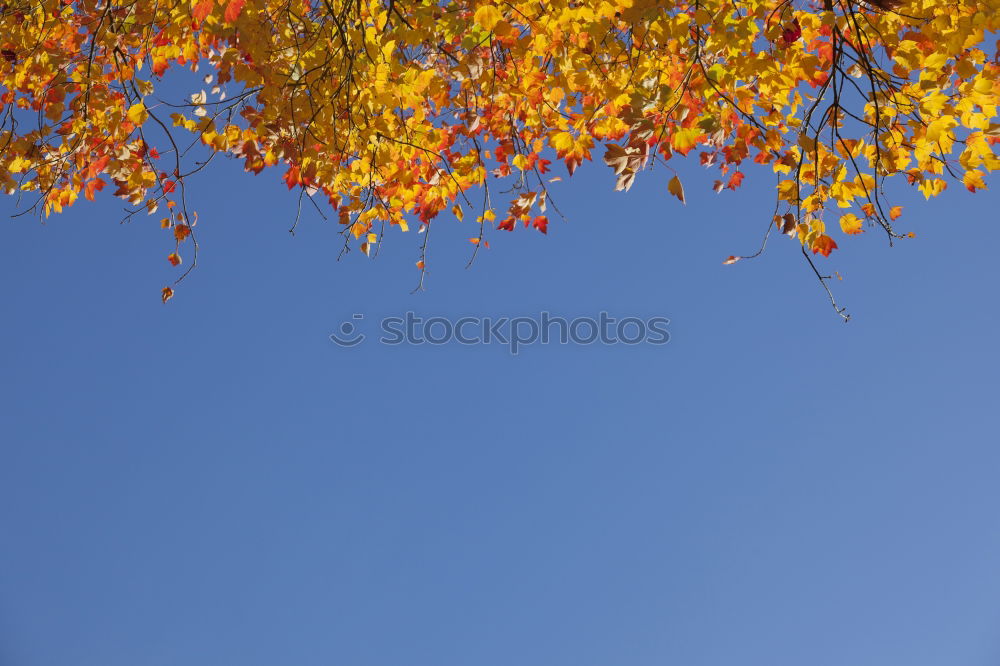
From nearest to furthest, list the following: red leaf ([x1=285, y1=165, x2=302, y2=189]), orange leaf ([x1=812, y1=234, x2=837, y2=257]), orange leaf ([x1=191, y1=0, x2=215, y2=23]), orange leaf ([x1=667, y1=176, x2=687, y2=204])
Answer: orange leaf ([x1=667, y1=176, x2=687, y2=204]), orange leaf ([x1=191, y1=0, x2=215, y2=23]), orange leaf ([x1=812, y1=234, x2=837, y2=257]), red leaf ([x1=285, y1=165, x2=302, y2=189])

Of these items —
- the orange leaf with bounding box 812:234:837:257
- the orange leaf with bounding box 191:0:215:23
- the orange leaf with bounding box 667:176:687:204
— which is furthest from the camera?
the orange leaf with bounding box 812:234:837:257

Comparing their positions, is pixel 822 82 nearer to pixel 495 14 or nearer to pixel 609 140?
pixel 609 140

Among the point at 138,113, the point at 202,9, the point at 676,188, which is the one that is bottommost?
the point at 676,188

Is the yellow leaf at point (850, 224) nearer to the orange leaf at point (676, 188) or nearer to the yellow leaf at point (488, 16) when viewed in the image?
the orange leaf at point (676, 188)

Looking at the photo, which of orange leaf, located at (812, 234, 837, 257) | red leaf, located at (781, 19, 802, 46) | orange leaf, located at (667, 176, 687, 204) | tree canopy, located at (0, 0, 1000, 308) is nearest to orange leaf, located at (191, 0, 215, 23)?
tree canopy, located at (0, 0, 1000, 308)

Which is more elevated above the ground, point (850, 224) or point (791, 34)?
point (791, 34)

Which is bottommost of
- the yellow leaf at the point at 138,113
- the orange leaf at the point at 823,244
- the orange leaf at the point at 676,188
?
the orange leaf at the point at 676,188

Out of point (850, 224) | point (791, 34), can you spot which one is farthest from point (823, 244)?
point (791, 34)

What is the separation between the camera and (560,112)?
16.1 feet

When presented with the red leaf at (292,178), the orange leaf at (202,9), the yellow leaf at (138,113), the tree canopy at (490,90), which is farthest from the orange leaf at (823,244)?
the yellow leaf at (138,113)

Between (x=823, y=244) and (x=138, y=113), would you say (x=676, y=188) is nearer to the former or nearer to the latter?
(x=823, y=244)

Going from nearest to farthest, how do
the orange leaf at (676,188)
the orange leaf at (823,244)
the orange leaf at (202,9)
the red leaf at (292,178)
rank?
the orange leaf at (676,188), the orange leaf at (202,9), the orange leaf at (823,244), the red leaf at (292,178)

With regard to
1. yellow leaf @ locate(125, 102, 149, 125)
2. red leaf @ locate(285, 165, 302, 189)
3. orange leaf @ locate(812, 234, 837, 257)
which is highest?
red leaf @ locate(285, 165, 302, 189)

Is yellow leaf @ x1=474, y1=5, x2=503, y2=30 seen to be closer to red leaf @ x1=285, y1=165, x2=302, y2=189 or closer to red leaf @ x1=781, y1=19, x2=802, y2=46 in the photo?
red leaf @ x1=781, y1=19, x2=802, y2=46
